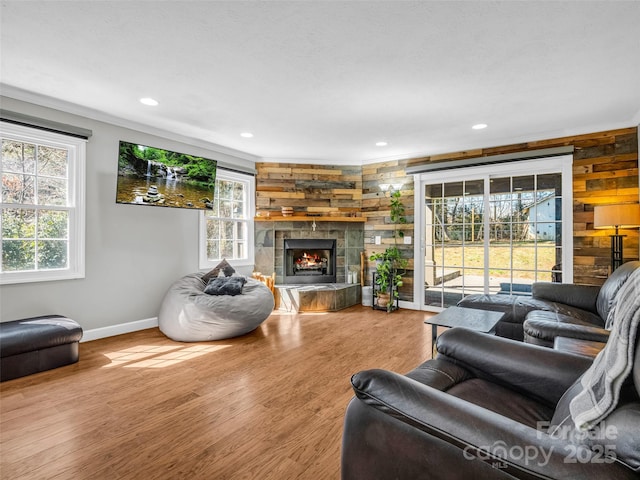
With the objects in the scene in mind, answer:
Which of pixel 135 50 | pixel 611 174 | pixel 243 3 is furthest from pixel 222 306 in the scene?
pixel 611 174

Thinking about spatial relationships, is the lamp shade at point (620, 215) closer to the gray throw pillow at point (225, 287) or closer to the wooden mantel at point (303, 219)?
the wooden mantel at point (303, 219)

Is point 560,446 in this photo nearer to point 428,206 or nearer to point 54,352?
point 54,352

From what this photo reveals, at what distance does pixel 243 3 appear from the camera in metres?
1.98

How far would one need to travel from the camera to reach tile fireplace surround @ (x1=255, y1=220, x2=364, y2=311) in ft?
17.1

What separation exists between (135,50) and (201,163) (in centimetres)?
203

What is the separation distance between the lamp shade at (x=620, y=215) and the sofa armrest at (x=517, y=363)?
2.91 m

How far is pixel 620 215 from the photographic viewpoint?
347 centimetres

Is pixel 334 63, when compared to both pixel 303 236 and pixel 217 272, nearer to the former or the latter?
pixel 217 272

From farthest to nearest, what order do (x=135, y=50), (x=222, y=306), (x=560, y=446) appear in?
1. (x=222, y=306)
2. (x=135, y=50)
3. (x=560, y=446)

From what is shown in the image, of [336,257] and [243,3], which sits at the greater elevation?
[243,3]

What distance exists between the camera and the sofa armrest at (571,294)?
10.5 feet

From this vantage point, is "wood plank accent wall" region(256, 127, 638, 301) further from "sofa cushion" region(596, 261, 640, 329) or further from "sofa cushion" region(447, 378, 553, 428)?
"sofa cushion" region(447, 378, 553, 428)

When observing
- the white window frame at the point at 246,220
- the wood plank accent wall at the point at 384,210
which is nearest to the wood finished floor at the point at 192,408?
the white window frame at the point at 246,220

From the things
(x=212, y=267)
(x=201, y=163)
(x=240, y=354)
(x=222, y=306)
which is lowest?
(x=240, y=354)
